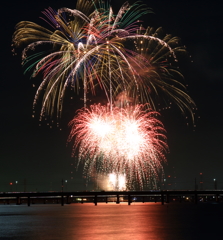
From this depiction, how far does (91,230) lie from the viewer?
2094cm

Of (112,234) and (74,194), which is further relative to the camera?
(74,194)

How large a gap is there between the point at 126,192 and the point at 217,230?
4964cm

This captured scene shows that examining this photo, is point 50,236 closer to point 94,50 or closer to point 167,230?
point 167,230

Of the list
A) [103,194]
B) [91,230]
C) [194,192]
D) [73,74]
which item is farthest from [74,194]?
[91,230]

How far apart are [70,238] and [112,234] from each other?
2153mm

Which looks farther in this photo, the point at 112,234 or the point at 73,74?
the point at 73,74

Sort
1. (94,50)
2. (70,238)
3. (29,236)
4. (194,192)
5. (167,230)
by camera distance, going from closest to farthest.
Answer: (70,238) → (29,236) → (167,230) → (94,50) → (194,192)

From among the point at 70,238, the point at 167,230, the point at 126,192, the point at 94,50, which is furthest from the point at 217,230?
the point at 126,192

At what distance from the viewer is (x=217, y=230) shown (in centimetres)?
2106

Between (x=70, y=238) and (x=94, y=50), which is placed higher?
(x=94, y=50)

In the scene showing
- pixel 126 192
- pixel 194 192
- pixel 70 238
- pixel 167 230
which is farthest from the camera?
pixel 194 192

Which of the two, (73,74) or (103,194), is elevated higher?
(73,74)

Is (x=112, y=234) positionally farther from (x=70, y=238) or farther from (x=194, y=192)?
(x=194, y=192)

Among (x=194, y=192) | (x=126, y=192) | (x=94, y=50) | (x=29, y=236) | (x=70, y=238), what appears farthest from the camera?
(x=194, y=192)
